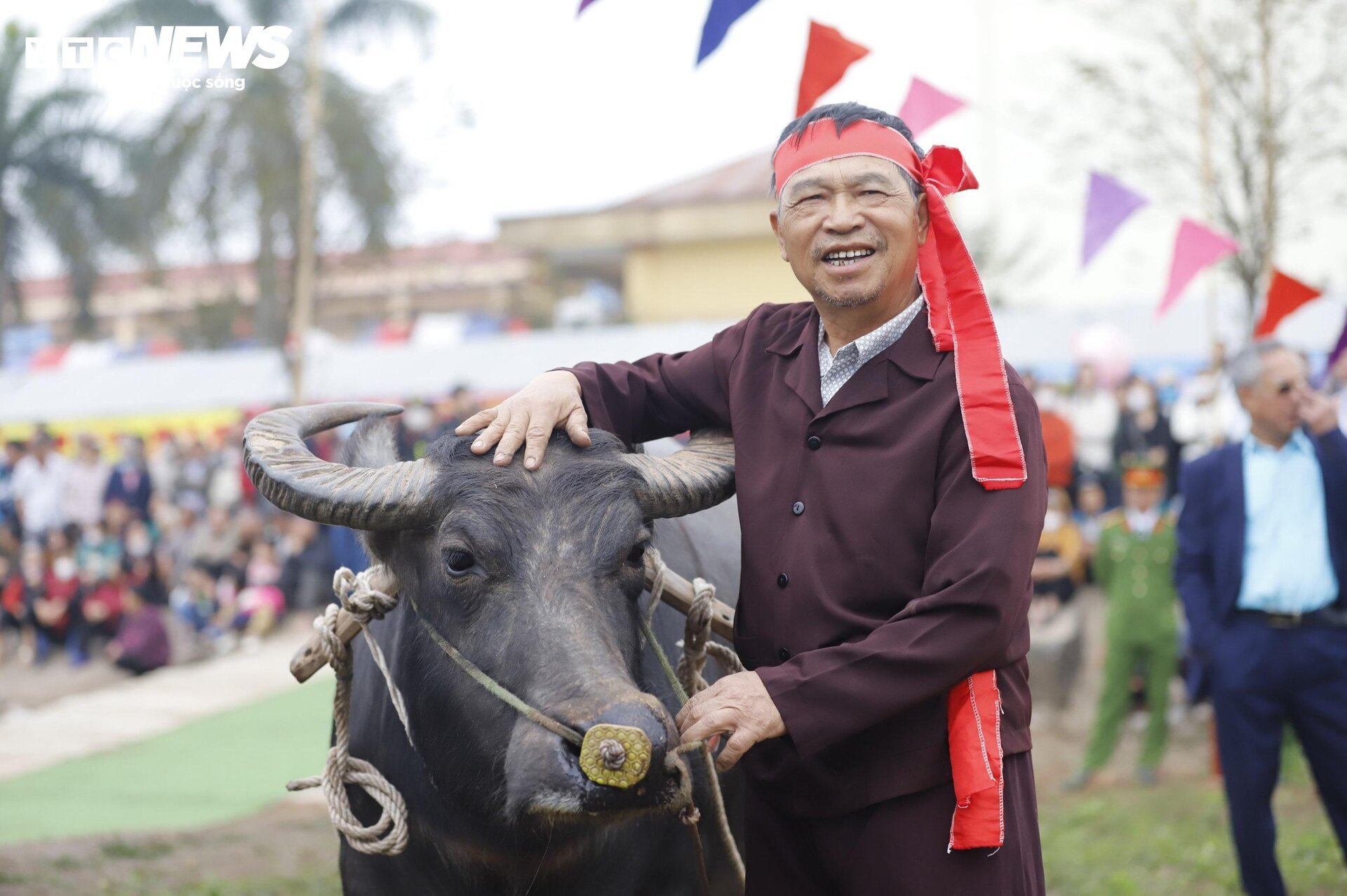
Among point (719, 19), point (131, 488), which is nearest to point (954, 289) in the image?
point (719, 19)

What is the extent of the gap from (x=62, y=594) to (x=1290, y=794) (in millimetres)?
10484

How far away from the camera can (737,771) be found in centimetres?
333

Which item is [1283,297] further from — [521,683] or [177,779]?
[177,779]

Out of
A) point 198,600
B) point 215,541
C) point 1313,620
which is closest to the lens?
point 1313,620

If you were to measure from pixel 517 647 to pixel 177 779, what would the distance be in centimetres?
629

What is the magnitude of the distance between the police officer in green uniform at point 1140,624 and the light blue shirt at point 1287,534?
299 centimetres

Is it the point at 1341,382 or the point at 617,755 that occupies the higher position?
the point at 1341,382

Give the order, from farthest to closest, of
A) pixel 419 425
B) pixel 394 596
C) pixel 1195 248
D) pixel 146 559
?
pixel 419 425, pixel 146 559, pixel 1195 248, pixel 394 596

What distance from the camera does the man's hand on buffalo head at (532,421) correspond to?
251cm

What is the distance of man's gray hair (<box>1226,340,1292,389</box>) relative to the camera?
15.9ft

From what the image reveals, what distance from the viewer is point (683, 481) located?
8.63ft

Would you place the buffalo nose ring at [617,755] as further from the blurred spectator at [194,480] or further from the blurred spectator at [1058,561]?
the blurred spectator at [194,480]

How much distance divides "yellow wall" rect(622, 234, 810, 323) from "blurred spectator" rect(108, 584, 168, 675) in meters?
16.7

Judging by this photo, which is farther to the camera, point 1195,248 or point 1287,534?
point 1195,248
